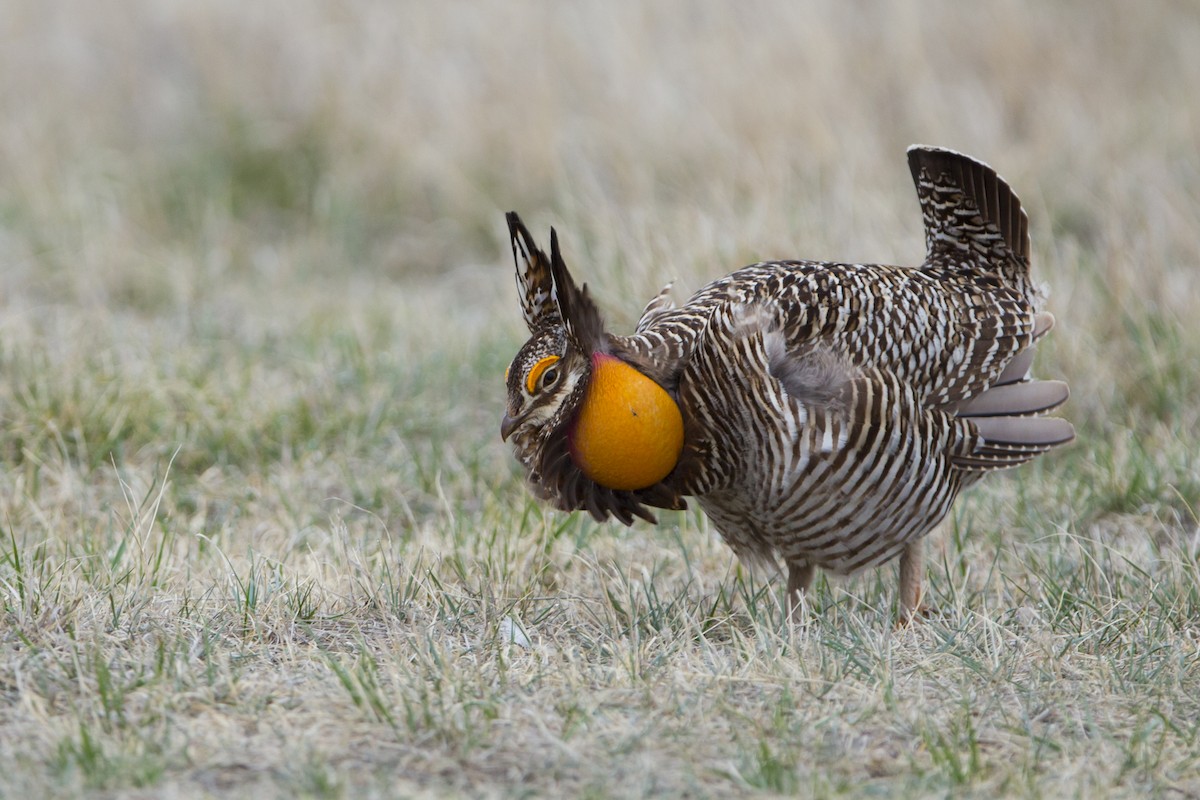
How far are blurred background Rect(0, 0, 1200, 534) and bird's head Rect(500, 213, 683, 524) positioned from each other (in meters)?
1.23

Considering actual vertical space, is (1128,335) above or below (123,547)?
above

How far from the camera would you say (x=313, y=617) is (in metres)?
3.14

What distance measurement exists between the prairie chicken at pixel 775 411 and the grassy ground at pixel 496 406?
230mm

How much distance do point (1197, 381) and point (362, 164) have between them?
404 centimetres

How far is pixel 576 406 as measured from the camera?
3.18 m

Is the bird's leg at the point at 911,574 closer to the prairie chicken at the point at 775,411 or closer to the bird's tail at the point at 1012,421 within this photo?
the prairie chicken at the point at 775,411

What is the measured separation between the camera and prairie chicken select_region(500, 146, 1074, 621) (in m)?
3.16

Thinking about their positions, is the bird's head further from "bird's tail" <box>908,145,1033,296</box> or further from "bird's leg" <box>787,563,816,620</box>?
"bird's tail" <box>908,145,1033,296</box>

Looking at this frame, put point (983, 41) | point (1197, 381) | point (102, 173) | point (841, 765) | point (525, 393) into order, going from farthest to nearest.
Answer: point (983, 41) < point (102, 173) < point (1197, 381) < point (525, 393) < point (841, 765)

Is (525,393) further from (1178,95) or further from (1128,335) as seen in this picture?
(1178,95)

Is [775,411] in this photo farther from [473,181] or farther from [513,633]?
[473,181]

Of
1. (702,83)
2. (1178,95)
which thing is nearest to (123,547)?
(702,83)

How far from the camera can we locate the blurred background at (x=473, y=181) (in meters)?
4.84

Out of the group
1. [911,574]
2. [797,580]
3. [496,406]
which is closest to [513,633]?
[797,580]
